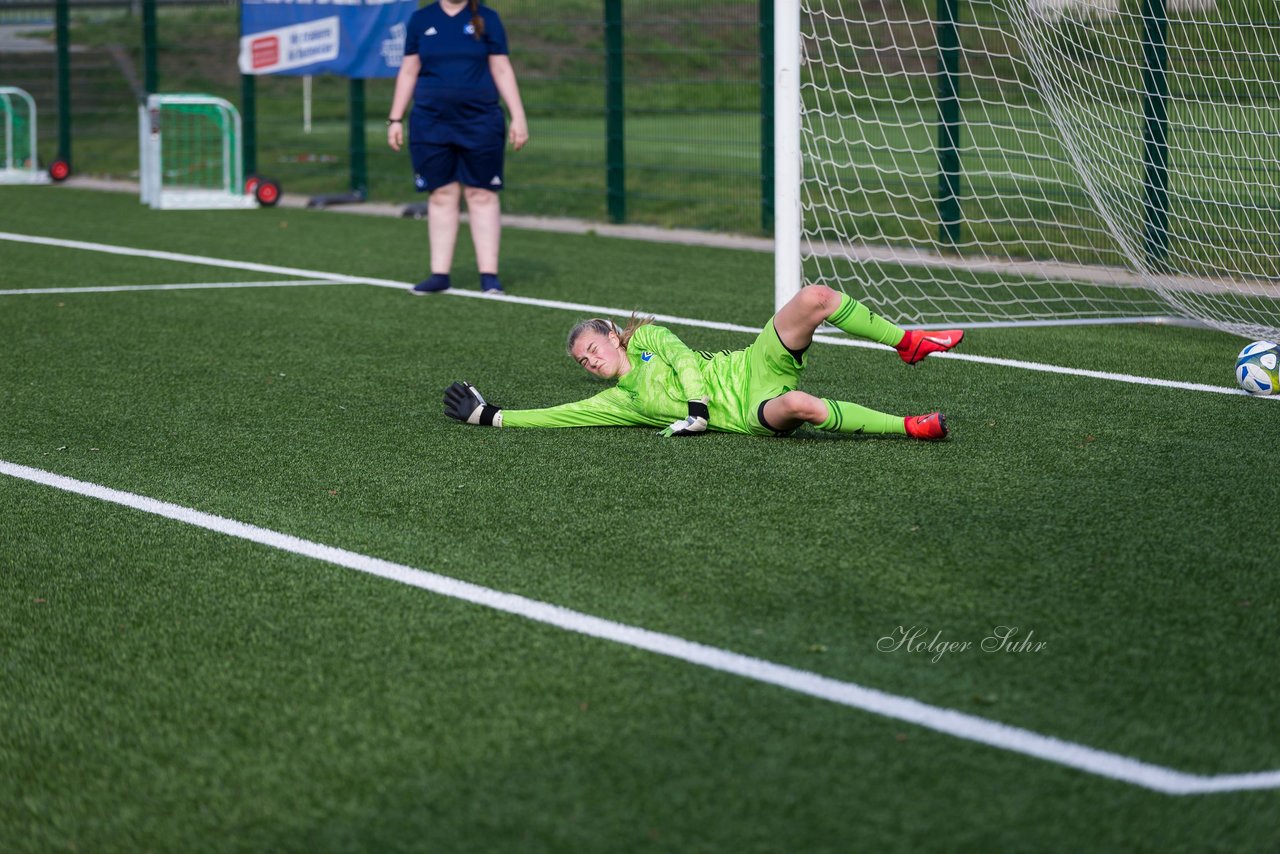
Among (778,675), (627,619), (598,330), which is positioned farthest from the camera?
(598,330)

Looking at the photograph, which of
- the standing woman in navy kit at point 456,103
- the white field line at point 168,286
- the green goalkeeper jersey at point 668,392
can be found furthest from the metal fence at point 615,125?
the green goalkeeper jersey at point 668,392

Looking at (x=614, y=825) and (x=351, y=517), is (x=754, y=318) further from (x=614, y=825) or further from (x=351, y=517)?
(x=614, y=825)

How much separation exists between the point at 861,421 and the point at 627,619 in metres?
1.97

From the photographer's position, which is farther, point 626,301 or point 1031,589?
point 626,301

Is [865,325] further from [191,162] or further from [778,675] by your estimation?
[191,162]

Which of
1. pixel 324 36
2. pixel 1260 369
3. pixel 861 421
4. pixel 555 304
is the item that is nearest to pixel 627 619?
pixel 861 421

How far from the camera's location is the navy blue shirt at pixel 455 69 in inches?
356

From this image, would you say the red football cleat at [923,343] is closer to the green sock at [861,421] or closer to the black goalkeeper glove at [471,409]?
the green sock at [861,421]

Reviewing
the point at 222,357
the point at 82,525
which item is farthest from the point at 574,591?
the point at 222,357

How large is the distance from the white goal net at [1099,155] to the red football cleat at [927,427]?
7.54 ft

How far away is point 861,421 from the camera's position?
539 centimetres

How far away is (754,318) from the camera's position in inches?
334

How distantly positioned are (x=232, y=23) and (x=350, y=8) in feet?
26.2

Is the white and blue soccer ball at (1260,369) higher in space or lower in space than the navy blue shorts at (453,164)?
lower
